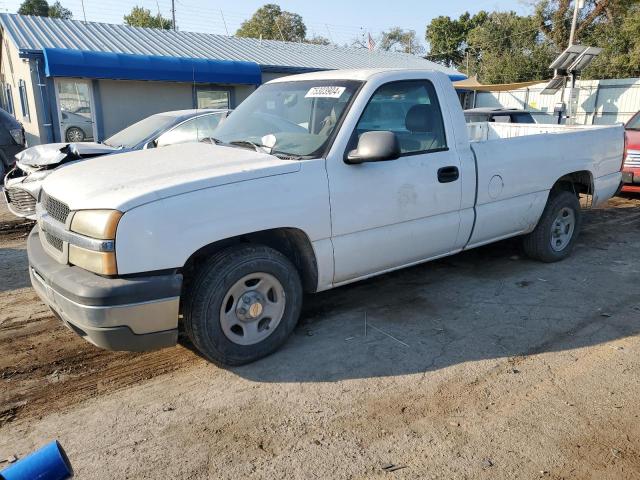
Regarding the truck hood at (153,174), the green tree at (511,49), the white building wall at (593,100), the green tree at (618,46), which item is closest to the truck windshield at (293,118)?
the truck hood at (153,174)

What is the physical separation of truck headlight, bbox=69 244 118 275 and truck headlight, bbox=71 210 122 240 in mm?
97

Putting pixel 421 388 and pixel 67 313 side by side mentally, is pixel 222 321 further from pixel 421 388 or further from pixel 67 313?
pixel 421 388

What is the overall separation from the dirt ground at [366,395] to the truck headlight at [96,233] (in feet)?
2.84

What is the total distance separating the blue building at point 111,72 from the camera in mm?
15156

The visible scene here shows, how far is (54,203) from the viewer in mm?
3596

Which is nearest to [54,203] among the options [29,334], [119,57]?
[29,334]

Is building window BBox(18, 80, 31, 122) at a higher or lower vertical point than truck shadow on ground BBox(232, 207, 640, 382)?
higher

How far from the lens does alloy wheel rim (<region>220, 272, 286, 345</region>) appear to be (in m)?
3.53

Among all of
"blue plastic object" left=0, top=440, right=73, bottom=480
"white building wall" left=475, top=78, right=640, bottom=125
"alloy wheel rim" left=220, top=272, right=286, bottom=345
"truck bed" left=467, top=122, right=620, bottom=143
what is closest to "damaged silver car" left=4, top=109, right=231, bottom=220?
"alloy wheel rim" left=220, top=272, right=286, bottom=345

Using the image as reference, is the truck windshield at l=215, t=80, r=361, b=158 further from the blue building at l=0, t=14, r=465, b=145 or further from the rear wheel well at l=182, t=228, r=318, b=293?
the blue building at l=0, t=14, r=465, b=145

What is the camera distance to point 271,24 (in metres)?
60.2

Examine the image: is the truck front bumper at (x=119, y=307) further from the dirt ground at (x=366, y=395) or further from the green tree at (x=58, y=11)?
the green tree at (x=58, y=11)

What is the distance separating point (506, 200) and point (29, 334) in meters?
4.32

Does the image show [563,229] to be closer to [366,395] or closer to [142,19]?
[366,395]
